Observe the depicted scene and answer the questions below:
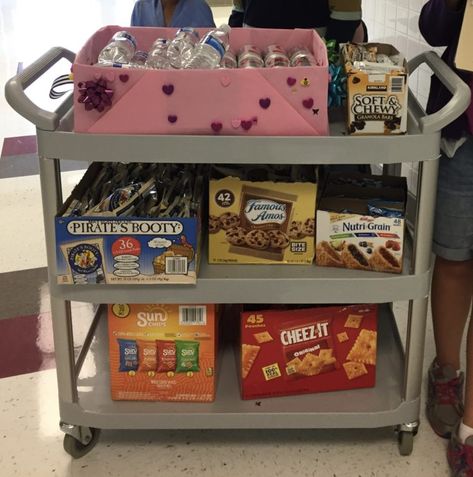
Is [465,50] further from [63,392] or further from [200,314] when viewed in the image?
[63,392]

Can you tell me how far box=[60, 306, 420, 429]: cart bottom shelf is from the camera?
1640mm

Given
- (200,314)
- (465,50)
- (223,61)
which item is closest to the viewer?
(465,50)

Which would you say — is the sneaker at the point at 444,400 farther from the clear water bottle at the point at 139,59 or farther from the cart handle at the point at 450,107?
the clear water bottle at the point at 139,59

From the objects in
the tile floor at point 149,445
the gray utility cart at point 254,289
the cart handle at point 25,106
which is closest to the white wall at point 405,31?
the tile floor at point 149,445

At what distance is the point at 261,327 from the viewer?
163 centimetres

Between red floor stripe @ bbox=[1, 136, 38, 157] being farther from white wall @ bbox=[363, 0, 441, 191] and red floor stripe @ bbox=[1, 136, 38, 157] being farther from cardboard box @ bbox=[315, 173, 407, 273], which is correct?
cardboard box @ bbox=[315, 173, 407, 273]

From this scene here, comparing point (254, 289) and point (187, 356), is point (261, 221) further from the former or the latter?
point (187, 356)

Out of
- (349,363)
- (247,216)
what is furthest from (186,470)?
(247,216)

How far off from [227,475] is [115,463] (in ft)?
0.87

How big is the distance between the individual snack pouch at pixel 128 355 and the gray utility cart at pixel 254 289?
9 cm

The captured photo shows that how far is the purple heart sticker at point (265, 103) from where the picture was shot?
1.36 metres

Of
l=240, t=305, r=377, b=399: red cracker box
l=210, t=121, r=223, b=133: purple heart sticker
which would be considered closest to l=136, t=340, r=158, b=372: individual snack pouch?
l=240, t=305, r=377, b=399: red cracker box

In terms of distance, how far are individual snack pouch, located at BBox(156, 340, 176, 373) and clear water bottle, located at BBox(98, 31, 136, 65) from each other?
0.62 meters

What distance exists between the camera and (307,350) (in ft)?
5.47
